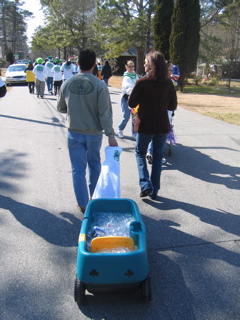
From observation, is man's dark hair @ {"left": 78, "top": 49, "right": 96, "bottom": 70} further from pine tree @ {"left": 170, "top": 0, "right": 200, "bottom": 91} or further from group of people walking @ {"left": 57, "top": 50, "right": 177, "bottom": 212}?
pine tree @ {"left": 170, "top": 0, "right": 200, "bottom": 91}

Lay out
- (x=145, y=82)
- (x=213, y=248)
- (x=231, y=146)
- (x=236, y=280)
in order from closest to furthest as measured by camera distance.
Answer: (x=236, y=280), (x=213, y=248), (x=145, y=82), (x=231, y=146)

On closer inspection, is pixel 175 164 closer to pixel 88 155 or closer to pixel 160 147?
pixel 160 147

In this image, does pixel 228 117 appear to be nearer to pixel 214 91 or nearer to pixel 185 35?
pixel 185 35

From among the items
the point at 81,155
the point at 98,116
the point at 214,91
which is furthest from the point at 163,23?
the point at 81,155

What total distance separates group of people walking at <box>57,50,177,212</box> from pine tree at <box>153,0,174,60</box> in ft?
63.2

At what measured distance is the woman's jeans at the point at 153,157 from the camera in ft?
14.0

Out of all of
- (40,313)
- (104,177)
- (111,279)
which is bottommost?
(40,313)

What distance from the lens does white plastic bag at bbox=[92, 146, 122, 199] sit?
11.0 ft

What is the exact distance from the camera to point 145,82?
158 inches

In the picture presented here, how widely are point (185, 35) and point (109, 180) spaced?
19.3 metres

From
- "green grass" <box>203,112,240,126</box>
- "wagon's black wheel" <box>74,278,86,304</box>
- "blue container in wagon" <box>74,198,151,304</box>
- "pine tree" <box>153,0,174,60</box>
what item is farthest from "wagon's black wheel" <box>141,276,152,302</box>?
"pine tree" <box>153,0,174,60</box>

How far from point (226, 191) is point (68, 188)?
2391mm

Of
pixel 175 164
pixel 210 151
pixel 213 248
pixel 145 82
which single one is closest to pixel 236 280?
pixel 213 248

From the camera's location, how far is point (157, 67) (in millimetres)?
3900
